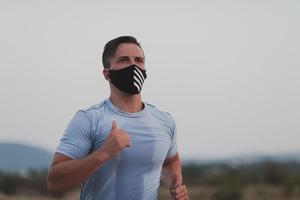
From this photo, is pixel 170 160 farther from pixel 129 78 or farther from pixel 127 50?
pixel 127 50

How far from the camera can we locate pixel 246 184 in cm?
4712

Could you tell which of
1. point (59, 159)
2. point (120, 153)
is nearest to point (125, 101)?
point (120, 153)

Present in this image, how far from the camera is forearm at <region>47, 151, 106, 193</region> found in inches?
196

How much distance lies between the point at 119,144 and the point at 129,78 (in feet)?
1.95

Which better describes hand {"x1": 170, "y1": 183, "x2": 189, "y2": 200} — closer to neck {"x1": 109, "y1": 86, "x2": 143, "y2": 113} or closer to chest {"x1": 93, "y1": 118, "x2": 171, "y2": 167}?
chest {"x1": 93, "y1": 118, "x2": 171, "y2": 167}

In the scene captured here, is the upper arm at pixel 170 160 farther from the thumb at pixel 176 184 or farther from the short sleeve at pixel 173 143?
the thumb at pixel 176 184

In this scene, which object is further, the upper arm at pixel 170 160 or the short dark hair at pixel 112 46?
the upper arm at pixel 170 160

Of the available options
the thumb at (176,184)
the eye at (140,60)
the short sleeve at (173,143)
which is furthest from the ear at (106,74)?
the thumb at (176,184)

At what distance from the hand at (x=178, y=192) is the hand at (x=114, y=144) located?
73cm

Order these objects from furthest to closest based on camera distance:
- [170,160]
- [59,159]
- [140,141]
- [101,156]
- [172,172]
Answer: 1. [170,160]
2. [172,172]
3. [140,141]
4. [59,159]
5. [101,156]

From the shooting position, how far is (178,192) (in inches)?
221

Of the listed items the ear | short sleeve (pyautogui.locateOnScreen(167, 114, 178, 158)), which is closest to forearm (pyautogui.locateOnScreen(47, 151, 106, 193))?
the ear

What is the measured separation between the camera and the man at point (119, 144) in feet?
16.6

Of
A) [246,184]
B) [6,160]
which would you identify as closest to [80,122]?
[246,184]
